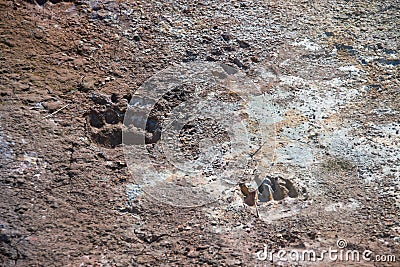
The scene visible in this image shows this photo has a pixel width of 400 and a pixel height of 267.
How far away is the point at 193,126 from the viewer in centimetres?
312

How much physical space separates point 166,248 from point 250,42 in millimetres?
1792

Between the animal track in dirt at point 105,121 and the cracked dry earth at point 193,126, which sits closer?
the cracked dry earth at point 193,126

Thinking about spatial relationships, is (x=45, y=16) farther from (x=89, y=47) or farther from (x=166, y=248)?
(x=166, y=248)

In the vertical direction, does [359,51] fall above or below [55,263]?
above

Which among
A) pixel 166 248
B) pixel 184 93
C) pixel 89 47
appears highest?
pixel 89 47

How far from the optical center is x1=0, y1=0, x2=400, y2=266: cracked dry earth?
2.46m

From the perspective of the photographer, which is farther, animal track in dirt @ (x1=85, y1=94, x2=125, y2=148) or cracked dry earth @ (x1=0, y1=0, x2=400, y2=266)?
animal track in dirt @ (x1=85, y1=94, x2=125, y2=148)

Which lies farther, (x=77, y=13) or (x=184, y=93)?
(x=77, y=13)

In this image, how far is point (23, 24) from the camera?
3326 millimetres

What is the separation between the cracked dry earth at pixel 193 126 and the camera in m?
2.46

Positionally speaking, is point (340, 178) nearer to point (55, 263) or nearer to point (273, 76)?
point (273, 76)

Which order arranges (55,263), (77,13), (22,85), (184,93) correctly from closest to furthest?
(55,263) < (22,85) < (184,93) < (77,13)

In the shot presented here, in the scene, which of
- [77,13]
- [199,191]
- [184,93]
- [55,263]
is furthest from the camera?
[77,13]

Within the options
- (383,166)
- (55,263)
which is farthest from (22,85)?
(383,166)
